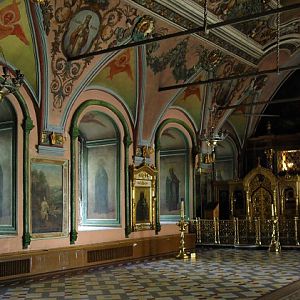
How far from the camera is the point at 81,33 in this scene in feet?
40.5

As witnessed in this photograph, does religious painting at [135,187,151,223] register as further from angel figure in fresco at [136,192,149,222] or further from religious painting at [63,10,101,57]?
religious painting at [63,10,101,57]

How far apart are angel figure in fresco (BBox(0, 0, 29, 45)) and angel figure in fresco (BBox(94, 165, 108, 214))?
5785mm

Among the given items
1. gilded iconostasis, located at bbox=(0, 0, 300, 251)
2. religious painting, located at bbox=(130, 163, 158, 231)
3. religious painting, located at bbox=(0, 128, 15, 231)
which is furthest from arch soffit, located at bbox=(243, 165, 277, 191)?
religious painting, located at bbox=(0, 128, 15, 231)

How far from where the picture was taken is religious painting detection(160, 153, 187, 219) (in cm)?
1911

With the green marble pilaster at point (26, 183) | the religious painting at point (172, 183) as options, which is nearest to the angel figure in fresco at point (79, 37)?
the green marble pilaster at point (26, 183)

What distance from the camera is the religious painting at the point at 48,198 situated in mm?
12820

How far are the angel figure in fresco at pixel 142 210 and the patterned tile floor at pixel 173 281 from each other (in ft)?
5.52

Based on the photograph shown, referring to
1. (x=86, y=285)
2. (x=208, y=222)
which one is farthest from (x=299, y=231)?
(x=86, y=285)

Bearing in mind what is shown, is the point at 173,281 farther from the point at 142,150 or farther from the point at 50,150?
the point at 142,150

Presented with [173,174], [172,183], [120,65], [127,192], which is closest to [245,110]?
[173,174]

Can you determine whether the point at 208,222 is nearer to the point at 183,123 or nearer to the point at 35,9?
the point at 183,123

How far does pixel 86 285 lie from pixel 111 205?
5.14m

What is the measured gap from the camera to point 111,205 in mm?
15852

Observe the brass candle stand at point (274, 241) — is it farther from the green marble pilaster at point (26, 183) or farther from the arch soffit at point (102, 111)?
the green marble pilaster at point (26, 183)
